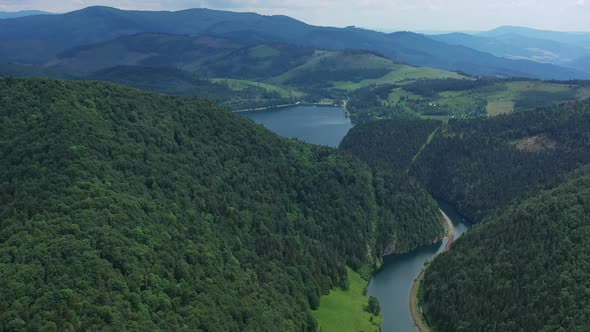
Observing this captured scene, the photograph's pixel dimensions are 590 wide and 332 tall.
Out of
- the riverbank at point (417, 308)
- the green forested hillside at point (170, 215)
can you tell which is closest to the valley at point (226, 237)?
the green forested hillside at point (170, 215)

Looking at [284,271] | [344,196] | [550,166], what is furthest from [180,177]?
[550,166]

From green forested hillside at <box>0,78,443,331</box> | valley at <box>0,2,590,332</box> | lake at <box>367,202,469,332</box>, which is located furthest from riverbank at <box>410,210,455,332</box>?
green forested hillside at <box>0,78,443,331</box>

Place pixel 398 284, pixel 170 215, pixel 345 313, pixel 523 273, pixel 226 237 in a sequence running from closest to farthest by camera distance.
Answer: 1. pixel 170 215
2. pixel 523 273
3. pixel 226 237
4. pixel 345 313
5. pixel 398 284

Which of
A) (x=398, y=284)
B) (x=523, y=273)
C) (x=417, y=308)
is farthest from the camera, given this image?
(x=398, y=284)

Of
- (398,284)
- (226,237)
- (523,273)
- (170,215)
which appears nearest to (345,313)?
(398,284)

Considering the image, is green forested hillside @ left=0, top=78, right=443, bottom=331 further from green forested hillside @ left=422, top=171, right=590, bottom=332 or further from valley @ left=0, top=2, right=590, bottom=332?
green forested hillside @ left=422, top=171, right=590, bottom=332

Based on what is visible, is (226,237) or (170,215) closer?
(170,215)

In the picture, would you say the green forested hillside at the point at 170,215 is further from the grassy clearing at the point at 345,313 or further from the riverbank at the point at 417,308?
the riverbank at the point at 417,308

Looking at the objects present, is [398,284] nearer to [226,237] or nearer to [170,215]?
[226,237]
